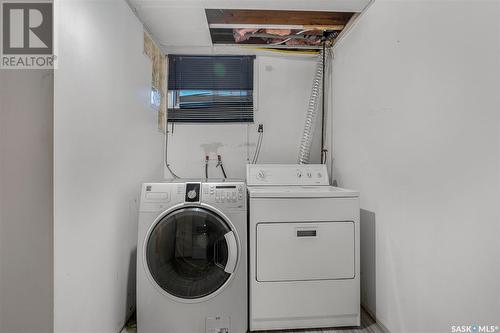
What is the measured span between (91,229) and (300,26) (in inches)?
85.9

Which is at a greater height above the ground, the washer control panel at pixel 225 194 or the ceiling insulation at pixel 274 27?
the ceiling insulation at pixel 274 27

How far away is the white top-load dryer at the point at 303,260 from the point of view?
4.92 feet

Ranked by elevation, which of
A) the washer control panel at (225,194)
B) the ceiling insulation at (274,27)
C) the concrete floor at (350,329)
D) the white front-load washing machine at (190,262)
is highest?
the ceiling insulation at (274,27)

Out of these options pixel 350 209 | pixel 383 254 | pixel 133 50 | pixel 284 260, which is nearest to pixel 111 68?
pixel 133 50

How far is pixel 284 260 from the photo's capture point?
1503mm

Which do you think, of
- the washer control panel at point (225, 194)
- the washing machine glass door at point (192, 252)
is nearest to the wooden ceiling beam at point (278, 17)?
the washer control panel at point (225, 194)

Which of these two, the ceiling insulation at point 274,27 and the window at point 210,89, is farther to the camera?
the window at point 210,89

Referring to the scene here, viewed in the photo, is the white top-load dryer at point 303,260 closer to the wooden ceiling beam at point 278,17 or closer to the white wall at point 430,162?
the white wall at point 430,162

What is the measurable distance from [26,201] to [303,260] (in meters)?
1.40

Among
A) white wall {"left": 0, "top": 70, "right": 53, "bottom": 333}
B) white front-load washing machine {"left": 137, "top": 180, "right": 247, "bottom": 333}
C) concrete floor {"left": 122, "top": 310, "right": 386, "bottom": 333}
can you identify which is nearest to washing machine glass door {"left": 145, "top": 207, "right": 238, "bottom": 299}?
white front-load washing machine {"left": 137, "top": 180, "right": 247, "bottom": 333}

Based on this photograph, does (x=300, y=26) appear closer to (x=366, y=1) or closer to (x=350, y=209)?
(x=366, y=1)

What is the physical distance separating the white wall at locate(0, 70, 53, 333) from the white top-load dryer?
3.27 ft

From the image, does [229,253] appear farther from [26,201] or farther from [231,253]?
[26,201]

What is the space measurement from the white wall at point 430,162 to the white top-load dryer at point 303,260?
22 cm
